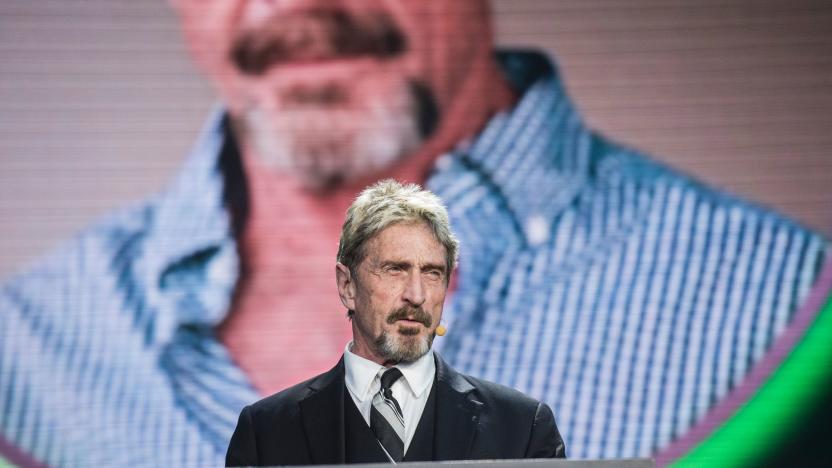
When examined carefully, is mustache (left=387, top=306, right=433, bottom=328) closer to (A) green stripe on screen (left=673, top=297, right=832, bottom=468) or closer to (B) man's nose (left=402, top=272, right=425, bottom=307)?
(B) man's nose (left=402, top=272, right=425, bottom=307)

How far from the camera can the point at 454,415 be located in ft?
5.77

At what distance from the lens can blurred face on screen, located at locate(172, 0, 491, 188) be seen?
408cm

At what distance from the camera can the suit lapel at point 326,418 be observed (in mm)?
1751

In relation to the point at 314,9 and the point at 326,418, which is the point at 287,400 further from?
the point at 314,9

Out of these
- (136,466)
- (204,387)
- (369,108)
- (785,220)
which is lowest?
(136,466)

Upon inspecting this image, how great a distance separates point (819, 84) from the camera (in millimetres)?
4340

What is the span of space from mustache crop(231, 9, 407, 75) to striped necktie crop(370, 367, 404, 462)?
248cm

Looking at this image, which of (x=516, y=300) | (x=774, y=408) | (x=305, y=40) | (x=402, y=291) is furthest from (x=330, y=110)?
(x=402, y=291)

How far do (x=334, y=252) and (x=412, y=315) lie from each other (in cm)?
242

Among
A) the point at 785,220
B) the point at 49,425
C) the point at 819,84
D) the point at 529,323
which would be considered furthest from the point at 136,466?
the point at 819,84

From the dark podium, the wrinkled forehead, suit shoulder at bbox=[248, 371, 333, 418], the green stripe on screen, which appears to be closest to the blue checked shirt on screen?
the green stripe on screen

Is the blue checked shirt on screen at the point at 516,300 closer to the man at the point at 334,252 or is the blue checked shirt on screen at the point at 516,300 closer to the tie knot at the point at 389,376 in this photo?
the man at the point at 334,252

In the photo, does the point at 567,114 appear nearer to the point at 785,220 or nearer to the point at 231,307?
the point at 785,220

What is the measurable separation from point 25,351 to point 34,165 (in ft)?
2.09
